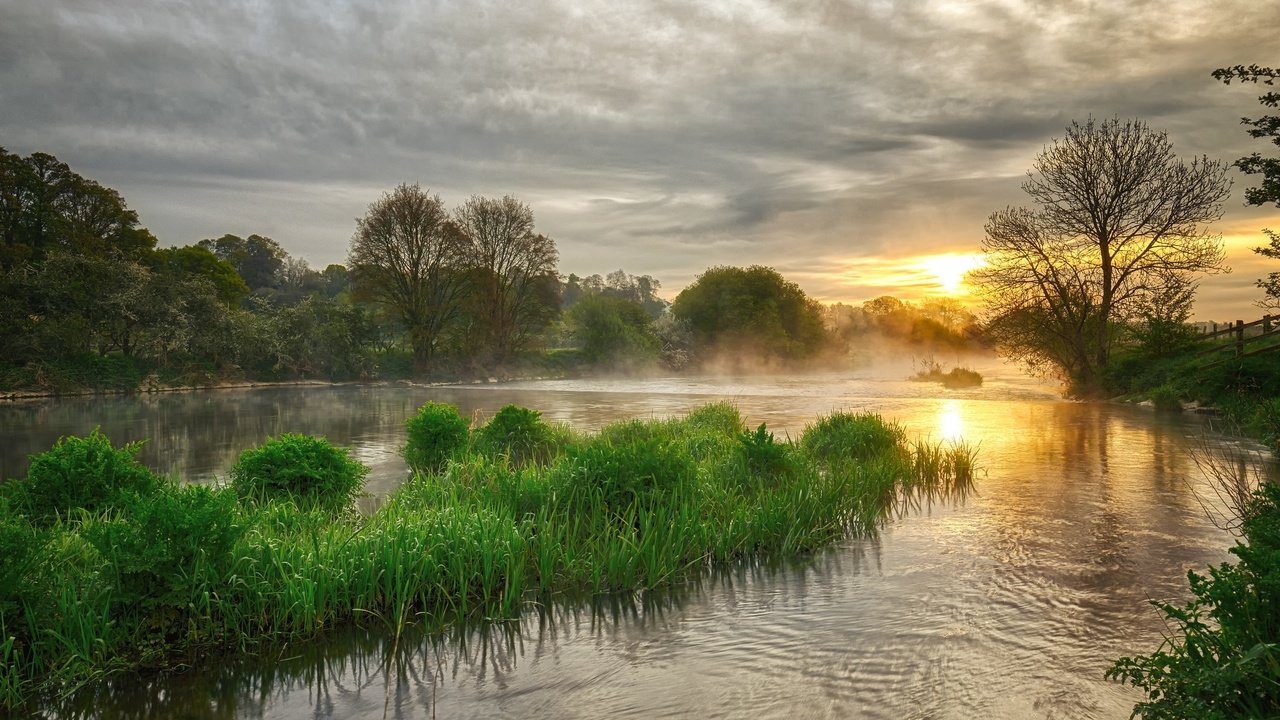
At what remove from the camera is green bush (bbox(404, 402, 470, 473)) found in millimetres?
12328

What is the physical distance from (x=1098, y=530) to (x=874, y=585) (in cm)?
388

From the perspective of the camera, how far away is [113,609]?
200 inches

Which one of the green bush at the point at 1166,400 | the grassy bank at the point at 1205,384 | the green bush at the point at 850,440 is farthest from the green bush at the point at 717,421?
the green bush at the point at 1166,400

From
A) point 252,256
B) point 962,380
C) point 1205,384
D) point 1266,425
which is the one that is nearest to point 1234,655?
point 1266,425

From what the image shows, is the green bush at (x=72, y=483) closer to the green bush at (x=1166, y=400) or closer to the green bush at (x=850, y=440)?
the green bush at (x=850, y=440)

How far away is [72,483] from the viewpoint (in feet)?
25.2

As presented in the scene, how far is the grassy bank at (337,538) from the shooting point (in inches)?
196

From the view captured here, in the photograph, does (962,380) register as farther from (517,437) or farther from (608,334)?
(517,437)

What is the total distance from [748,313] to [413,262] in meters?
36.8

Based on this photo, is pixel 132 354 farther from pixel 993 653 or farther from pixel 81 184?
pixel 993 653

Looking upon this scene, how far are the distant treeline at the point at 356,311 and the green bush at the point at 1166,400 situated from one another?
27.5 ft

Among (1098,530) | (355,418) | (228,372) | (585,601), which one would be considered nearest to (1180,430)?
(1098,530)

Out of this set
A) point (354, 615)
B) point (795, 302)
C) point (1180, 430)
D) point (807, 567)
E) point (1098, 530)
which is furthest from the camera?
point (795, 302)

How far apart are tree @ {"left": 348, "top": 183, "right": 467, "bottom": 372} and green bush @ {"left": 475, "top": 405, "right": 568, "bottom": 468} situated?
143 feet
